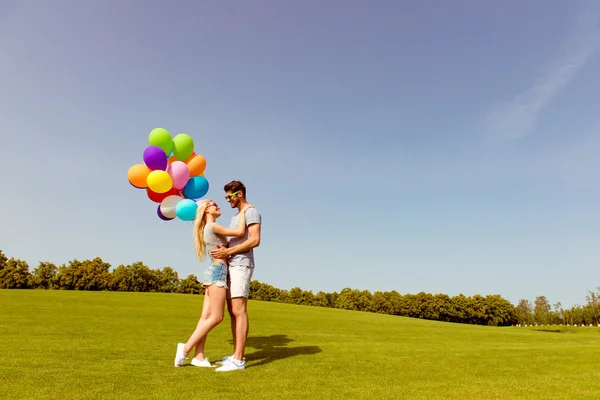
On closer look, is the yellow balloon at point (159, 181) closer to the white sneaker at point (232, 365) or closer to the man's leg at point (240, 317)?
the man's leg at point (240, 317)

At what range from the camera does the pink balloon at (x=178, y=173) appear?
8523mm

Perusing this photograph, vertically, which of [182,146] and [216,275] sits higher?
[182,146]

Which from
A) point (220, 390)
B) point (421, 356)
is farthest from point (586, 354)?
point (220, 390)

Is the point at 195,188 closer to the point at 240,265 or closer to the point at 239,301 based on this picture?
the point at 240,265

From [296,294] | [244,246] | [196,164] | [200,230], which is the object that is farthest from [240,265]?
[296,294]

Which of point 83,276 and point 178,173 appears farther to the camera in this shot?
point 83,276

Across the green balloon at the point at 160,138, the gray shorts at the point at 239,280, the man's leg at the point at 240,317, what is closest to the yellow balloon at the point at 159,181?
the green balloon at the point at 160,138

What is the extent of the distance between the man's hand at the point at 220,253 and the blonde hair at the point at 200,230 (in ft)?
1.07

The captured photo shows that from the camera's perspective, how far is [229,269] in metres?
7.02

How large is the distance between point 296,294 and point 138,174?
9235 cm

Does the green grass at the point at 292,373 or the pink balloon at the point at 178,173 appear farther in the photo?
the pink balloon at the point at 178,173

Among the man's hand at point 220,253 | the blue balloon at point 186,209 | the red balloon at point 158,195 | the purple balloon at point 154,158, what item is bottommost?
the man's hand at point 220,253

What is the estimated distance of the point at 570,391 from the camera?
5098 mm

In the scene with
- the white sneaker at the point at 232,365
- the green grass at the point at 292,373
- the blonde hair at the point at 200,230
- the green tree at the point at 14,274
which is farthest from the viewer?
the green tree at the point at 14,274
